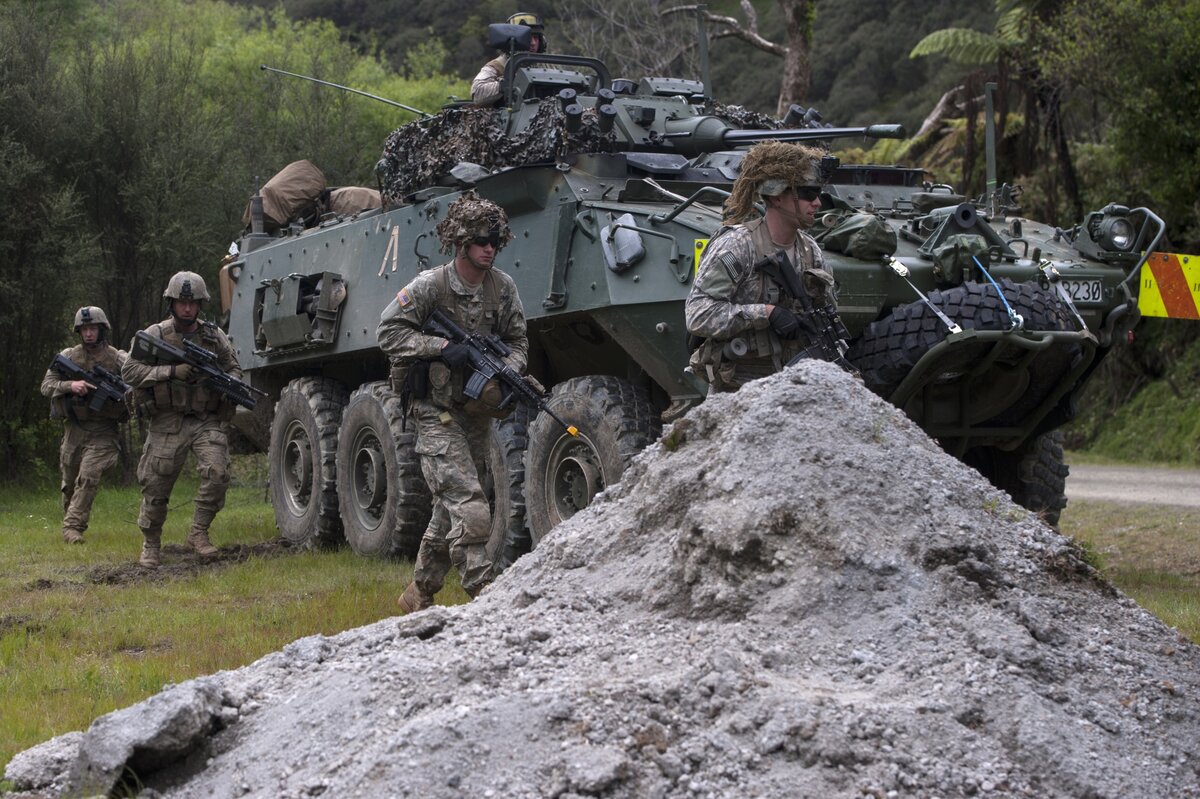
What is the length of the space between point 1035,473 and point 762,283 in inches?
117

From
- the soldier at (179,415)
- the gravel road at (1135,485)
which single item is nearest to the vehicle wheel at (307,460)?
the soldier at (179,415)

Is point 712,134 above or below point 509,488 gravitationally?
above

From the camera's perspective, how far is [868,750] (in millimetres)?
3758

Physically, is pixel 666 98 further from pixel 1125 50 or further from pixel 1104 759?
pixel 1125 50

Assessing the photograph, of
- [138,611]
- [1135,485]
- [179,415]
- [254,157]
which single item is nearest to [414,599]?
[138,611]

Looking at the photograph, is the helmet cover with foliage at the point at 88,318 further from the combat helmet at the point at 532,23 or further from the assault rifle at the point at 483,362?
the assault rifle at the point at 483,362

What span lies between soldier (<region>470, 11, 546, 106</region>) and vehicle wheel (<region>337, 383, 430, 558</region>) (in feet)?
6.24

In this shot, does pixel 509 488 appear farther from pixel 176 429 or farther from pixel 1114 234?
pixel 1114 234

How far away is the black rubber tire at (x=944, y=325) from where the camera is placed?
7113mm

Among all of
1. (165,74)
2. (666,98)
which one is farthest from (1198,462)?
(165,74)

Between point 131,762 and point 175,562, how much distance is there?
6.33 m

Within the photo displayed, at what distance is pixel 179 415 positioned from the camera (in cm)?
1048

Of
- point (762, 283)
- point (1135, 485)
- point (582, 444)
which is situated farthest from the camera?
point (1135, 485)

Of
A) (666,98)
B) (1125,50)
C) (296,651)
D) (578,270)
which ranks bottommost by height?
(296,651)
